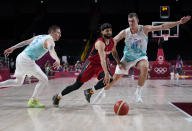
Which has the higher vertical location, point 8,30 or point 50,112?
point 8,30

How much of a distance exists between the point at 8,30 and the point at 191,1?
55.6 ft

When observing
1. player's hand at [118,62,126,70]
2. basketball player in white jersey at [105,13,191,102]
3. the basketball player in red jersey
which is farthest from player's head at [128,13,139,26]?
player's hand at [118,62,126,70]

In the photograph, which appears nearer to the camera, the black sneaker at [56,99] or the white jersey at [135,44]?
the black sneaker at [56,99]

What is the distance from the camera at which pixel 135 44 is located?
16.3ft

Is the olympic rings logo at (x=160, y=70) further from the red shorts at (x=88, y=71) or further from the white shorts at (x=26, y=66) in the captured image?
the white shorts at (x=26, y=66)

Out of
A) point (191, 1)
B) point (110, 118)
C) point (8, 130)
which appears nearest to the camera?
point (8, 130)

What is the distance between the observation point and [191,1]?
66.3ft

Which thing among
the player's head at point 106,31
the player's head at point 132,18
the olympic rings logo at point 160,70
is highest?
the player's head at point 132,18

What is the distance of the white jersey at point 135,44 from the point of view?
4938mm

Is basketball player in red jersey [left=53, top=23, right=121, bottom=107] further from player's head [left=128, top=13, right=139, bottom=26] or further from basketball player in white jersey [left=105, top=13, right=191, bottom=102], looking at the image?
player's head [left=128, top=13, right=139, bottom=26]

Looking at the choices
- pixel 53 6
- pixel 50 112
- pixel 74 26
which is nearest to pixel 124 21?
pixel 74 26

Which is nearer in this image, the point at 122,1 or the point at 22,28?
the point at 122,1

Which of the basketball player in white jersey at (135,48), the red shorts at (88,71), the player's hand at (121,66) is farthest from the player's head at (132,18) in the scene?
the red shorts at (88,71)

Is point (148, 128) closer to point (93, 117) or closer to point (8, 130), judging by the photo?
point (93, 117)
